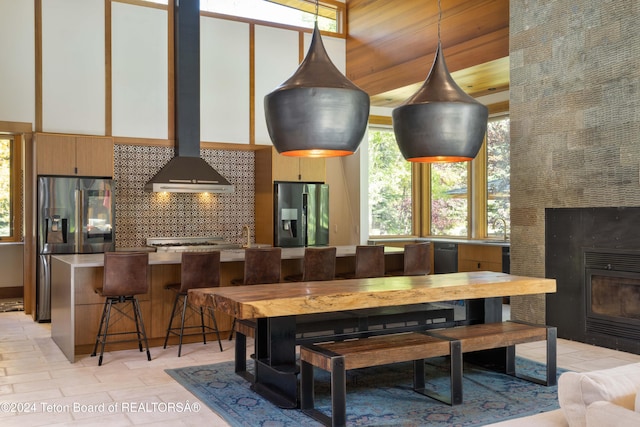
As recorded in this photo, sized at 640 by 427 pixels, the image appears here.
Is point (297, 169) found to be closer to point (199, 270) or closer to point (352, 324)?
point (199, 270)

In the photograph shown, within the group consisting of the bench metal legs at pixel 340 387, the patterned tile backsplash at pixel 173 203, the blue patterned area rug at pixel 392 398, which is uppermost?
the patterned tile backsplash at pixel 173 203

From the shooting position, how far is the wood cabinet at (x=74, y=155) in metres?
7.45

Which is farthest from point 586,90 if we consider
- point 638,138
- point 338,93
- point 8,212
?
point 8,212

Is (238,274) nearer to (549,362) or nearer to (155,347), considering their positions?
(155,347)

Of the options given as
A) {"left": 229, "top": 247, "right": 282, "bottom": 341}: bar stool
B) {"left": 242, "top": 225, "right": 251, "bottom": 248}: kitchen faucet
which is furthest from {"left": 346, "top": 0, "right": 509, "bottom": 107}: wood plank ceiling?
{"left": 229, "top": 247, "right": 282, "bottom": 341}: bar stool

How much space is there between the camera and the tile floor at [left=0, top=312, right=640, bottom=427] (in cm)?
379

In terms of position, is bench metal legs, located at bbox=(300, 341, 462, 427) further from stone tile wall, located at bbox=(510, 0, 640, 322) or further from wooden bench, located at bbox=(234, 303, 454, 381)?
stone tile wall, located at bbox=(510, 0, 640, 322)

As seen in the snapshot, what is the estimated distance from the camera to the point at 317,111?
120 inches

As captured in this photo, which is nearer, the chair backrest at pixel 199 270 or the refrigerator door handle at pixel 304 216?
the chair backrest at pixel 199 270

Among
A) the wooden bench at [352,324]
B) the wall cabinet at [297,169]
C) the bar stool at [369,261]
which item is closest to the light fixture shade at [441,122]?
the wooden bench at [352,324]

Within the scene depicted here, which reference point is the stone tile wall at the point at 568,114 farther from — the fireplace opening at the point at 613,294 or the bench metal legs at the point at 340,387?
the bench metal legs at the point at 340,387

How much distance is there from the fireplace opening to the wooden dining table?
127 centimetres

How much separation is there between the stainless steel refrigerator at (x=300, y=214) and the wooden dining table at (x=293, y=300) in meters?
4.38

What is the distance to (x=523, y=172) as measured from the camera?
6.49 m
